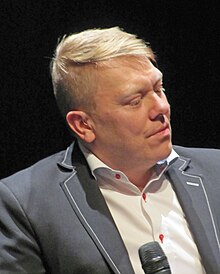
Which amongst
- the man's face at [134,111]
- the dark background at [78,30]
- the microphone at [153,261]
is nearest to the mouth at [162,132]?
the man's face at [134,111]

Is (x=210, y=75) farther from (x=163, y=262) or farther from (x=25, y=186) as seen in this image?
(x=163, y=262)

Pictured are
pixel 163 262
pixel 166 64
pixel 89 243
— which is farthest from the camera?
pixel 166 64

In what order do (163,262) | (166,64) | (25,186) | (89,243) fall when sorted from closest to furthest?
(163,262), (89,243), (25,186), (166,64)

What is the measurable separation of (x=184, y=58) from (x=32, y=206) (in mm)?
1012

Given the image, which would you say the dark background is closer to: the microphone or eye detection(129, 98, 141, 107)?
eye detection(129, 98, 141, 107)

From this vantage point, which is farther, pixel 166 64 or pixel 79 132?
pixel 166 64

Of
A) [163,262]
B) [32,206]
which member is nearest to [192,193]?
[32,206]

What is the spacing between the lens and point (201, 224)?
169 cm

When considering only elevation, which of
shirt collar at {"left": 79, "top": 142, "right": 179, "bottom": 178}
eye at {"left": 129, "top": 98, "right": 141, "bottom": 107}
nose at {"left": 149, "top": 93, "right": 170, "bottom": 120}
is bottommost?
shirt collar at {"left": 79, "top": 142, "right": 179, "bottom": 178}

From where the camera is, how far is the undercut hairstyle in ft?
5.50

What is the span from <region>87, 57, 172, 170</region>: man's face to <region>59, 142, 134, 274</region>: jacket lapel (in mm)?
121

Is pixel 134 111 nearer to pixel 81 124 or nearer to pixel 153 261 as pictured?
pixel 81 124

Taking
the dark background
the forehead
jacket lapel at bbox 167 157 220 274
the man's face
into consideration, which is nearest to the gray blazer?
jacket lapel at bbox 167 157 220 274

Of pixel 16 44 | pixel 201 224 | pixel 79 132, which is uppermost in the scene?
pixel 16 44
